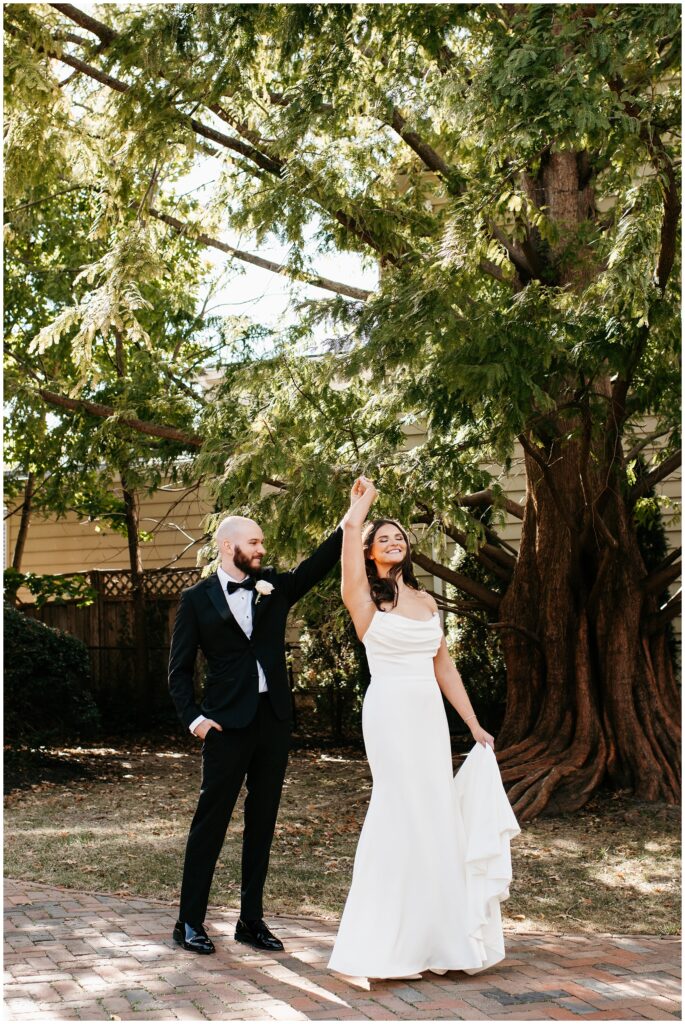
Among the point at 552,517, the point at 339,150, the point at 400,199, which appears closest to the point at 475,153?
the point at 339,150

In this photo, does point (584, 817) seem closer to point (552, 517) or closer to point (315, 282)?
point (552, 517)

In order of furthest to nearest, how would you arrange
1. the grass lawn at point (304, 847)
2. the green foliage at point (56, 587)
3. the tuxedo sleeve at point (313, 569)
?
the green foliage at point (56, 587) < the grass lawn at point (304, 847) < the tuxedo sleeve at point (313, 569)

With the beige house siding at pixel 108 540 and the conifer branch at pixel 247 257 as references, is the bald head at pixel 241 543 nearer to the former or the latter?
the conifer branch at pixel 247 257

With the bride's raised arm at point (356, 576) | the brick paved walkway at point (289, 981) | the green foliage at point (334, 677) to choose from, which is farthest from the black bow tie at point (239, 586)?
the green foliage at point (334, 677)

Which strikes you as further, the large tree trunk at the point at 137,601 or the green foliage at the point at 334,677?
the large tree trunk at the point at 137,601

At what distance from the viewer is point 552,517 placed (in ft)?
34.3

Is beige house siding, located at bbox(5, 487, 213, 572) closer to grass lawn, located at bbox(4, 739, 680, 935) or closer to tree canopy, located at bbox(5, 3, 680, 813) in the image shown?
grass lawn, located at bbox(4, 739, 680, 935)

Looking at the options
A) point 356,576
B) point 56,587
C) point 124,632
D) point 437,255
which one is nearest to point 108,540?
point 56,587

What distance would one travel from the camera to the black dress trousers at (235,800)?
552 cm

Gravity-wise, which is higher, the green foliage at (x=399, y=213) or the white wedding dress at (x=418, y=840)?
the green foliage at (x=399, y=213)

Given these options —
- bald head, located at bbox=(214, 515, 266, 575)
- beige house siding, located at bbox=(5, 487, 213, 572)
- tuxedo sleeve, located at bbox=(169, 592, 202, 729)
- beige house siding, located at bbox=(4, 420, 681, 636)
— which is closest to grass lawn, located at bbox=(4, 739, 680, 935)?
tuxedo sleeve, located at bbox=(169, 592, 202, 729)

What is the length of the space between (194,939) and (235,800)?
731 mm

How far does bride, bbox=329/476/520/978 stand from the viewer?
504 cm

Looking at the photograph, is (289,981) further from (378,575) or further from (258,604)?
(378,575)
